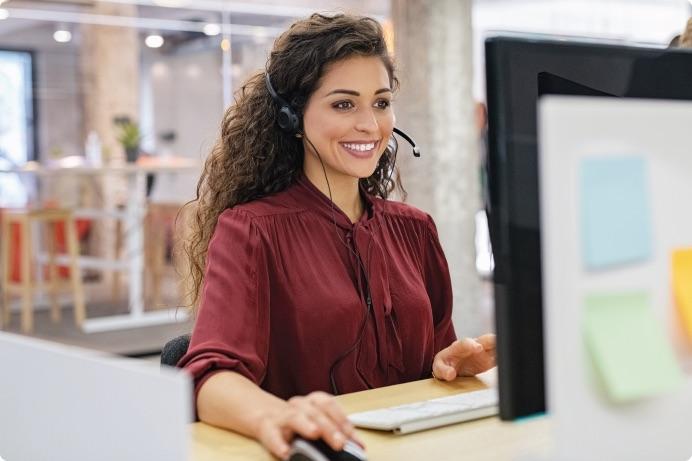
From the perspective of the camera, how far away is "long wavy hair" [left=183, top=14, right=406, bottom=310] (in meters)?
1.86

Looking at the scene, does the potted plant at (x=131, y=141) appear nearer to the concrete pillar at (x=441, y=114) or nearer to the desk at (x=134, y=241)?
the desk at (x=134, y=241)

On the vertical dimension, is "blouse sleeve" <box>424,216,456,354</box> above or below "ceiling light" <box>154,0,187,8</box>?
below

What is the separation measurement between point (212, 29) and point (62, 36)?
113cm

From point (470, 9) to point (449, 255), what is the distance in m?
1.33

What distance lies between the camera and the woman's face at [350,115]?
182 cm

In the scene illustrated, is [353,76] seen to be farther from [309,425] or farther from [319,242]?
[309,425]

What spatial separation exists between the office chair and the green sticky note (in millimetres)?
962

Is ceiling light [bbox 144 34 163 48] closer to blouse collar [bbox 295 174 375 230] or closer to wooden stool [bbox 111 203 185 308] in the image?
wooden stool [bbox 111 203 185 308]

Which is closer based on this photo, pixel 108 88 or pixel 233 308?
pixel 233 308

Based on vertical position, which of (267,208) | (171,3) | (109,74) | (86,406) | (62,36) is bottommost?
(86,406)

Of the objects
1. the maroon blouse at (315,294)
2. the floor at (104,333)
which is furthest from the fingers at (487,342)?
the floor at (104,333)

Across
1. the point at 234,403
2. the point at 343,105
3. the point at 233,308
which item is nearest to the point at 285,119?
the point at 343,105

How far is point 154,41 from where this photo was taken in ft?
25.7

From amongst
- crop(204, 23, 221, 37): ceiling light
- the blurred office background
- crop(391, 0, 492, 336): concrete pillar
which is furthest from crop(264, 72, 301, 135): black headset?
crop(204, 23, 221, 37): ceiling light
